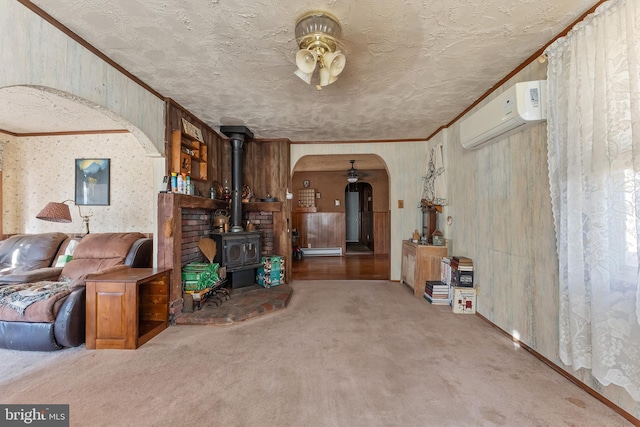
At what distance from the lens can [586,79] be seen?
5.37 feet

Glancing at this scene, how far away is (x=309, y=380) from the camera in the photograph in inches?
74.8

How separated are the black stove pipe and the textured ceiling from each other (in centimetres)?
67

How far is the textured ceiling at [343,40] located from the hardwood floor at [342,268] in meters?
3.07

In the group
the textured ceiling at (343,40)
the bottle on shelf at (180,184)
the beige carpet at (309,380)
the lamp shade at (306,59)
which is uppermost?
the textured ceiling at (343,40)

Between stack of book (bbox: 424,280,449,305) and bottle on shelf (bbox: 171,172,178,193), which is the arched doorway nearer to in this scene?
stack of book (bbox: 424,280,449,305)

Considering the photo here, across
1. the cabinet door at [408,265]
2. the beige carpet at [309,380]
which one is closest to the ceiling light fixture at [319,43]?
the beige carpet at [309,380]

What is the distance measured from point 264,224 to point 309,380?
3079 millimetres

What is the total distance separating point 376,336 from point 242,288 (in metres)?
2.11

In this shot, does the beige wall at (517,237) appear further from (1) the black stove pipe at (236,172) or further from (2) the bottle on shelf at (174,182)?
(2) the bottle on shelf at (174,182)

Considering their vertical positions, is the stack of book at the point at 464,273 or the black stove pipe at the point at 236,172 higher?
the black stove pipe at the point at 236,172

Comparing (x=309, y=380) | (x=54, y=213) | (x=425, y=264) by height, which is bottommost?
(x=309, y=380)

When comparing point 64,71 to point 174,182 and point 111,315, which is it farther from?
point 111,315

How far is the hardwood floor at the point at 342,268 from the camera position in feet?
16.9

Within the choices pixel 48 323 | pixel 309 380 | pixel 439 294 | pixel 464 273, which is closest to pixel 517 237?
pixel 464 273
